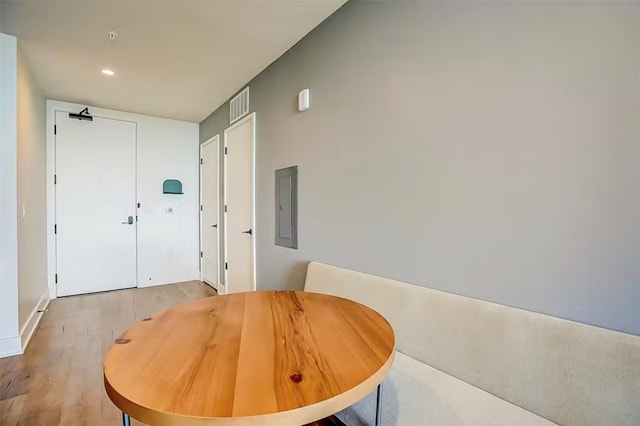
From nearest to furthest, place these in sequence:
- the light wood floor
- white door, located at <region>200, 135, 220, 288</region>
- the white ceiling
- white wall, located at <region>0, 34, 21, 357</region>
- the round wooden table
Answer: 1. the round wooden table
2. the light wood floor
3. the white ceiling
4. white wall, located at <region>0, 34, 21, 357</region>
5. white door, located at <region>200, 135, 220, 288</region>

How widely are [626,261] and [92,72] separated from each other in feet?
13.9

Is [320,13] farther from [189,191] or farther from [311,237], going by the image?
[189,191]

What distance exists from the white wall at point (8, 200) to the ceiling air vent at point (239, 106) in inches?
74.0

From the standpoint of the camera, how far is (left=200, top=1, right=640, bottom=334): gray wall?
3.49 feet

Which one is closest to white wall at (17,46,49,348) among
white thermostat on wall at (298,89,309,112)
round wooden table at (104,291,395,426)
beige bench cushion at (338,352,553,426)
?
white thermostat on wall at (298,89,309,112)

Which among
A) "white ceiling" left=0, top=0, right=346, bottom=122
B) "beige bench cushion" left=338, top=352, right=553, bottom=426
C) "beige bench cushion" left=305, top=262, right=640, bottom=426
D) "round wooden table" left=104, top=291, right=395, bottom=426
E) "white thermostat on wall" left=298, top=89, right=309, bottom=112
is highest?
"white ceiling" left=0, top=0, right=346, bottom=122

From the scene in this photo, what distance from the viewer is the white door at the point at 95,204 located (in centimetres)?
412

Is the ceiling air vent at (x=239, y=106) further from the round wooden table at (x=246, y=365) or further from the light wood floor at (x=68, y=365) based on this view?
the round wooden table at (x=246, y=365)

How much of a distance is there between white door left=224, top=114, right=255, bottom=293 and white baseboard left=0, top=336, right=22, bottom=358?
6.22ft

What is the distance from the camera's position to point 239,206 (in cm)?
367

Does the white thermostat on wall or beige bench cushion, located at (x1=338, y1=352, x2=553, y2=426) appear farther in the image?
the white thermostat on wall

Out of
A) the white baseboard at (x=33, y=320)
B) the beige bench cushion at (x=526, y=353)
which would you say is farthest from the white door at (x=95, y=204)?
the beige bench cushion at (x=526, y=353)

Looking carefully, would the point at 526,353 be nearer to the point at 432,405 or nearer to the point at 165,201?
the point at 432,405

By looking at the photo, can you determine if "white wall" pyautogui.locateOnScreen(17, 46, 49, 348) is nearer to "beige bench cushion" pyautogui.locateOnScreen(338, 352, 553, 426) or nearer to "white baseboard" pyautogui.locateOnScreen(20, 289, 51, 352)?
"white baseboard" pyautogui.locateOnScreen(20, 289, 51, 352)
